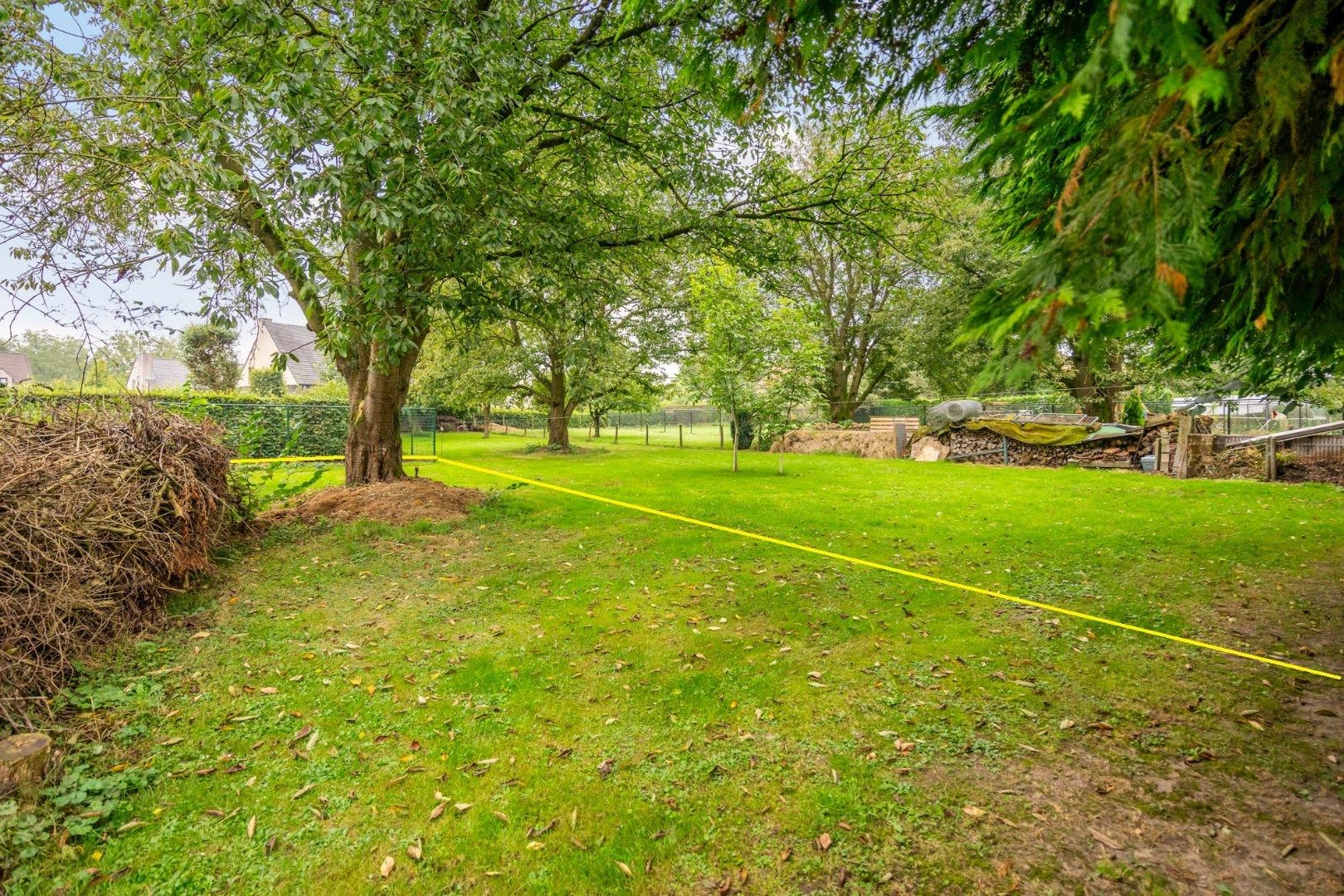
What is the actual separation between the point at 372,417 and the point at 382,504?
1.36m

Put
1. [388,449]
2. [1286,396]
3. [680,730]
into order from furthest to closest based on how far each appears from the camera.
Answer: [388,449] → [1286,396] → [680,730]

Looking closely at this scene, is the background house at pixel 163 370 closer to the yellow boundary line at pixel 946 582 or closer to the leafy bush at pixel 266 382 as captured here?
the leafy bush at pixel 266 382

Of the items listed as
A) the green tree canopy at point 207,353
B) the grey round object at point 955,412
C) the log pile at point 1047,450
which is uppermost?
the green tree canopy at point 207,353

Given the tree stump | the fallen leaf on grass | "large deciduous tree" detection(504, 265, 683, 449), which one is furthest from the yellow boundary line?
"large deciduous tree" detection(504, 265, 683, 449)

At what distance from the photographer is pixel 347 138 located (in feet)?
11.2

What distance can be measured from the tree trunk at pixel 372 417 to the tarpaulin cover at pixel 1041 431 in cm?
1348

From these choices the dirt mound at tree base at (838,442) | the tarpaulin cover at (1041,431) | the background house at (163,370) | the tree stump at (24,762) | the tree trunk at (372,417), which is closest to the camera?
→ the tree stump at (24,762)

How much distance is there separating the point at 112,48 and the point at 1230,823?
1046 centimetres

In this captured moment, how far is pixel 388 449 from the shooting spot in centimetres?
774

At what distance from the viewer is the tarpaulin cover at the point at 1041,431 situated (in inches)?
512

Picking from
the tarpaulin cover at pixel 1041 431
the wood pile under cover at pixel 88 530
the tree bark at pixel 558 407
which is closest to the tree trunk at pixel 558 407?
the tree bark at pixel 558 407

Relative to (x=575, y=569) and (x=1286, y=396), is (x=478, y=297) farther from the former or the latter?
(x=1286, y=396)

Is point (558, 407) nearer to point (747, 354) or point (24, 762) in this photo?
point (747, 354)

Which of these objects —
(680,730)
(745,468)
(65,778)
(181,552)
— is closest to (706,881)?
(680,730)
